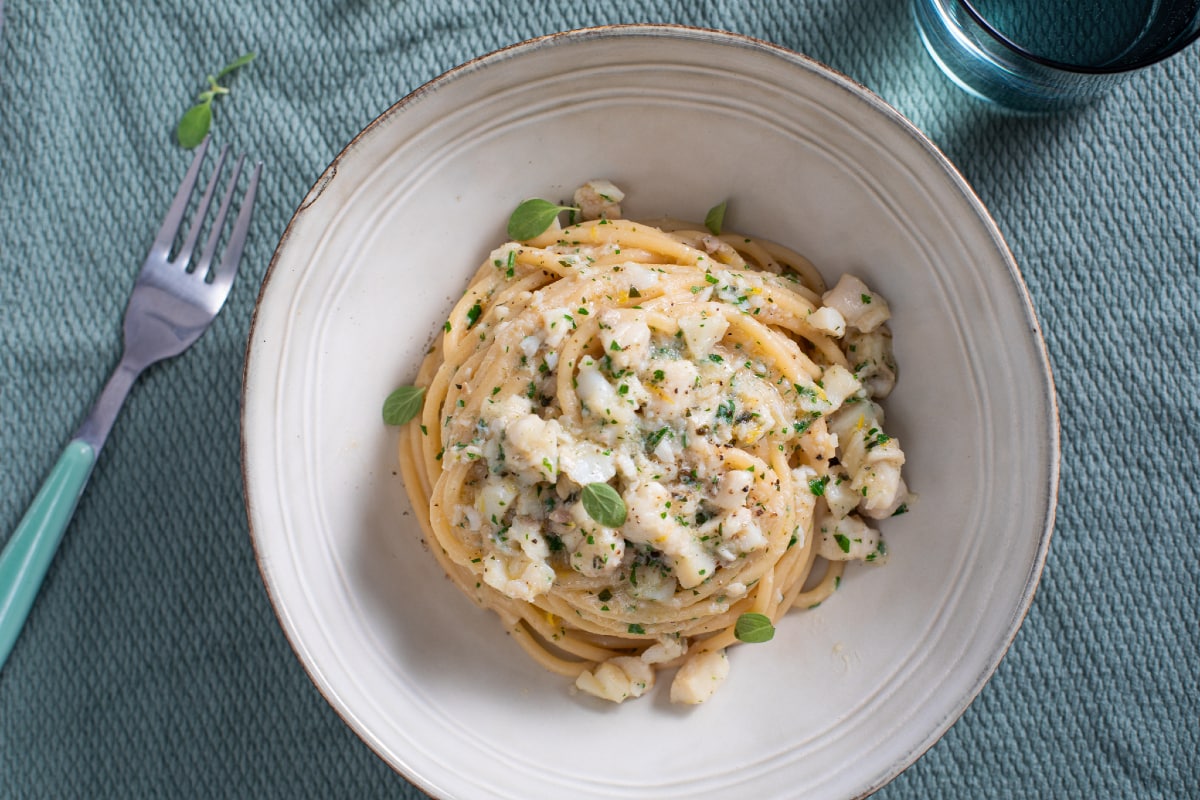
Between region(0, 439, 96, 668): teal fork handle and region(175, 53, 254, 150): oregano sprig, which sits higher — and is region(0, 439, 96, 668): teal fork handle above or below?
below

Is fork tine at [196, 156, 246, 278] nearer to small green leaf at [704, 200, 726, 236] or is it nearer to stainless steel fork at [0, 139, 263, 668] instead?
stainless steel fork at [0, 139, 263, 668]

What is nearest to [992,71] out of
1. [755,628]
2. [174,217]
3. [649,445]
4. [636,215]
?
[636,215]

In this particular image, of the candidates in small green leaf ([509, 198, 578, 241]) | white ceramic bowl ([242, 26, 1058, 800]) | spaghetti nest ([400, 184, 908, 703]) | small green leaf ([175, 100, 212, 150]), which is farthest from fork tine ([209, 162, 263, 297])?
small green leaf ([509, 198, 578, 241])

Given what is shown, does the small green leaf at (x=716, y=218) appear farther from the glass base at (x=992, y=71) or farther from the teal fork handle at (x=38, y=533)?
the teal fork handle at (x=38, y=533)

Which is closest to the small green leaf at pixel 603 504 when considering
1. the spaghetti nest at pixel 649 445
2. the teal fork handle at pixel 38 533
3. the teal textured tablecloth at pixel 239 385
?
the spaghetti nest at pixel 649 445

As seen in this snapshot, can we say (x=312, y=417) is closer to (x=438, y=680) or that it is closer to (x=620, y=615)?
(x=438, y=680)

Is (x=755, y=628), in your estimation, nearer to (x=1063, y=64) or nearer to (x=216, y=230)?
(x=1063, y=64)
